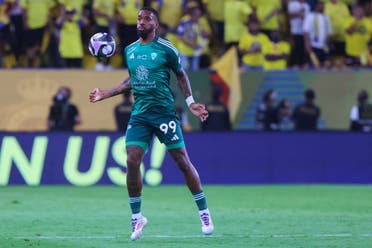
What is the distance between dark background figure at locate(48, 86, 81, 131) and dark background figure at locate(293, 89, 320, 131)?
16.3 feet

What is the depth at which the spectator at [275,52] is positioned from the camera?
26281mm

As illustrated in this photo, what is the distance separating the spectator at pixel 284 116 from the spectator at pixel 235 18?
2013 millimetres

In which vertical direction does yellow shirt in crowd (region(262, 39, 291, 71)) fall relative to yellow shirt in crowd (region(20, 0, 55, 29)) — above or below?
below

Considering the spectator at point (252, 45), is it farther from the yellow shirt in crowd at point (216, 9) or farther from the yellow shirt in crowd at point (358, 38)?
the yellow shirt in crowd at point (358, 38)

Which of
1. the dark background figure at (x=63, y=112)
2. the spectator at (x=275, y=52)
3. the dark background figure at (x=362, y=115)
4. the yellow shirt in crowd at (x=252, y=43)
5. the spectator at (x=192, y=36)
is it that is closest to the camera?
the dark background figure at (x=63, y=112)

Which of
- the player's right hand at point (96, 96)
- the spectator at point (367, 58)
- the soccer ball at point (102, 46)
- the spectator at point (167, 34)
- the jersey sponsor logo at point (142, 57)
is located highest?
the soccer ball at point (102, 46)

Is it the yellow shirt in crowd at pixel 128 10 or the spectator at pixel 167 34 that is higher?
the yellow shirt in crowd at pixel 128 10

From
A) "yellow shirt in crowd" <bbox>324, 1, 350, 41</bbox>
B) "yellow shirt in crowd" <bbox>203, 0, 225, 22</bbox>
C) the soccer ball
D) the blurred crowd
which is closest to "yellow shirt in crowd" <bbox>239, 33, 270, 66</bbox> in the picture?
the blurred crowd

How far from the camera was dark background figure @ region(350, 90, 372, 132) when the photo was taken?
25.6 m

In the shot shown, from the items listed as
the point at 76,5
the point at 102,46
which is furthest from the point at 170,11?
the point at 102,46

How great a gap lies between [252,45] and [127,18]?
9.78 feet

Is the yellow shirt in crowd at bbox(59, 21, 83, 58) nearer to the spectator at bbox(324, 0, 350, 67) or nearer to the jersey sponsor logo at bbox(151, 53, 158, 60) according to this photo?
the spectator at bbox(324, 0, 350, 67)

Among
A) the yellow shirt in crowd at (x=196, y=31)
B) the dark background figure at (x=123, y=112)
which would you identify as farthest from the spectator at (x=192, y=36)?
the dark background figure at (x=123, y=112)

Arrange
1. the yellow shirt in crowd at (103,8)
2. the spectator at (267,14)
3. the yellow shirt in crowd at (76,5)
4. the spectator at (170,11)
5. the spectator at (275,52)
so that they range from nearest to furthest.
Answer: the yellow shirt in crowd at (76,5) → the yellow shirt in crowd at (103,8) → the spectator at (170,11) → the spectator at (275,52) → the spectator at (267,14)
